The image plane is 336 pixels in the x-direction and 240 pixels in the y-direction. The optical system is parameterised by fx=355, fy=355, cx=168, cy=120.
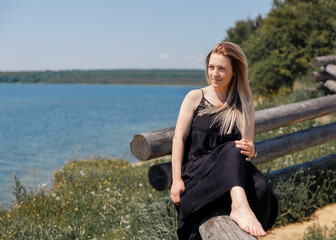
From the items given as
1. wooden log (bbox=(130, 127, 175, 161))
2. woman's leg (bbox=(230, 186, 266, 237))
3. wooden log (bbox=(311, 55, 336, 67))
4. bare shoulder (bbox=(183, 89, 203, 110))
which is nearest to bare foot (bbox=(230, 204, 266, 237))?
woman's leg (bbox=(230, 186, 266, 237))

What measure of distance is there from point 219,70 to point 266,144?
199 centimetres

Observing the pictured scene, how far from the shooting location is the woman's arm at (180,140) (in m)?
2.82

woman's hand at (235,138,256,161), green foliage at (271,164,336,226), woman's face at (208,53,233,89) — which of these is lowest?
green foliage at (271,164,336,226)

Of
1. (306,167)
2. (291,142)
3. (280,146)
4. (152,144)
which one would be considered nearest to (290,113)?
(291,142)

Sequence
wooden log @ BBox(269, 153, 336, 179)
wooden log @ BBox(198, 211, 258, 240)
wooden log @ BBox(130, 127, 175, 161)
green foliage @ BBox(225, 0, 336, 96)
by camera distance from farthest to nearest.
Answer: green foliage @ BBox(225, 0, 336, 96) < wooden log @ BBox(269, 153, 336, 179) < wooden log @ BBox(130, 127, 175, 161) < wooden log @ BBox(198, 211, 258, 240)

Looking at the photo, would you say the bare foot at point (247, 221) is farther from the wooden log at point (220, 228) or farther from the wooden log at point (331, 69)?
the wooden log at point (331, 69)

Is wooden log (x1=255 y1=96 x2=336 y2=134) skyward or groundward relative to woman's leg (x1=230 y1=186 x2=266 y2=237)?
skyward

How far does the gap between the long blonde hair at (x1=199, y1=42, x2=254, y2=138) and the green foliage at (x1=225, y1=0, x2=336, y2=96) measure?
13.4 meters

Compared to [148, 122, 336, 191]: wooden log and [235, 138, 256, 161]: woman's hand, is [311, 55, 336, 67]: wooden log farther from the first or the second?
[235, 138, 256, 161]: woman's hand

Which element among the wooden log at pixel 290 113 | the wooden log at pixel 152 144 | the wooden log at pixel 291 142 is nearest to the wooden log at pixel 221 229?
the wooden log at pixel 152 144

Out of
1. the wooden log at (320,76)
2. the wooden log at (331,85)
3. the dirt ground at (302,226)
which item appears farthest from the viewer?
the wooden log at (320,76)

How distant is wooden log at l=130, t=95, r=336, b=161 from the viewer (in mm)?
3467

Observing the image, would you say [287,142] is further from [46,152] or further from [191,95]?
[46,152]

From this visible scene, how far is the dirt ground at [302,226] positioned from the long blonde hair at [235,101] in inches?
69.1
